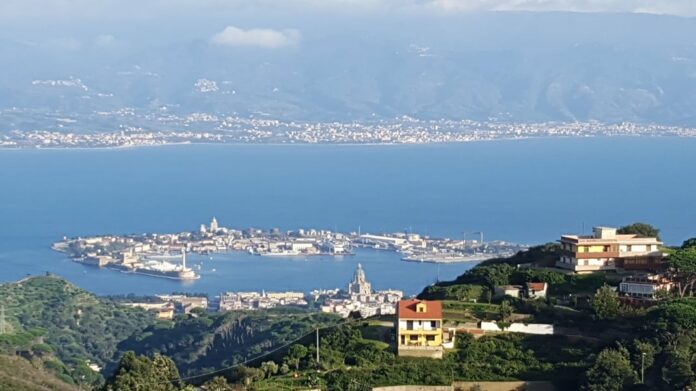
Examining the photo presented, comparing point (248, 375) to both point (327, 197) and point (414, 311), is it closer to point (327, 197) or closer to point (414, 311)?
point (414, 311)

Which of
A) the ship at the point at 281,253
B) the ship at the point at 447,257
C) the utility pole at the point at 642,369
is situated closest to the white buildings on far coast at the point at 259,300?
the ship at the point at 447,257

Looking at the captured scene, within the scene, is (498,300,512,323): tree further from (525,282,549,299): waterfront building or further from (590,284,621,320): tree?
(590,284,621,320): tree

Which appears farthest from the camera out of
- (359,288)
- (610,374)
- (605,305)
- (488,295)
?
(359,288)

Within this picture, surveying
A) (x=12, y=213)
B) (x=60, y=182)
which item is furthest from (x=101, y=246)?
(x=60, y=182)

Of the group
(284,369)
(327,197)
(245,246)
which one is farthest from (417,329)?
(327,197)

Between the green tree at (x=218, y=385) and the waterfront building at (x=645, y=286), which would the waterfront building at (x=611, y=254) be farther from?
the green tree at (x=218, y=385)

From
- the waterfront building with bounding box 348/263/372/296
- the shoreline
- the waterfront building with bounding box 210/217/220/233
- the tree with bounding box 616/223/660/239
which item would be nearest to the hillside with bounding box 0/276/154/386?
the waterfront building with bounding box 348/263/372/296

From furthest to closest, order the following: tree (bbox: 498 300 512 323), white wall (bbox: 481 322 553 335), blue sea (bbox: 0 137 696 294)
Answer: blue sea (bbox: 0 137 696 294)
tree (bbox: 498 300 512 323)
white wall (bbox: 481 322 553 335)
